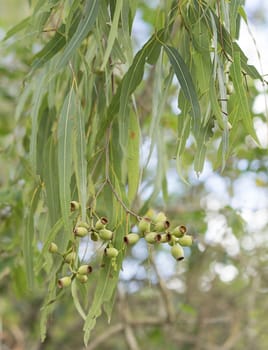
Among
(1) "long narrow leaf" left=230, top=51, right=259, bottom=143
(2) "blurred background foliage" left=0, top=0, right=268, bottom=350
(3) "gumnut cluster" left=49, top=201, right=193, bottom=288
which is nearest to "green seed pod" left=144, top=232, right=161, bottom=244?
(3) "gumnut cluster" left=49, top=201, right=193, bottom=288

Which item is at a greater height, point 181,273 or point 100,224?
point 100,224

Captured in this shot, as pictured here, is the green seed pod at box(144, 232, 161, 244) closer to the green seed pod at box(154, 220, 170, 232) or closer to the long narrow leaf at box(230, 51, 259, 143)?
the green seed pod at box(154, 220, 170, 232)

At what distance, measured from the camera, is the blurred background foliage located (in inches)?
93.7

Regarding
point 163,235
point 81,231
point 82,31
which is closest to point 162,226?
point 163,235

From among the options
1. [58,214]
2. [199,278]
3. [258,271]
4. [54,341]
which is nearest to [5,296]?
[54,341]

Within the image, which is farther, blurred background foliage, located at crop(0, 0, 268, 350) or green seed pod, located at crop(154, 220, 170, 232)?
blurred background foliage, located at crop(0, 0, 268, 350)

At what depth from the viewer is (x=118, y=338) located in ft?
14.9

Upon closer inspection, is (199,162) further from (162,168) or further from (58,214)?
(162,168)

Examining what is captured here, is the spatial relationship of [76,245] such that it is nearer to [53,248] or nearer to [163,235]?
[53,248]

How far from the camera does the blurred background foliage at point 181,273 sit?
93.7 inches

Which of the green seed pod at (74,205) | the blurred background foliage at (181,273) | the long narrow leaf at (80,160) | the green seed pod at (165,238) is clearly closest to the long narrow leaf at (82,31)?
the long narrow leaf at (80,160)

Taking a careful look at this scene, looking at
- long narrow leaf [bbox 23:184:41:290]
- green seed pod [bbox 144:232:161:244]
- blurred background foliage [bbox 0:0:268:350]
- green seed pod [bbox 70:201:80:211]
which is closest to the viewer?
green seed pod [bbox 144:232:161:244]

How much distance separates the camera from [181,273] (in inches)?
139

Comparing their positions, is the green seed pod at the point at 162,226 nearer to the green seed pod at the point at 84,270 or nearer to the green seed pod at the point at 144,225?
the green seed pod at the point at 144,225
